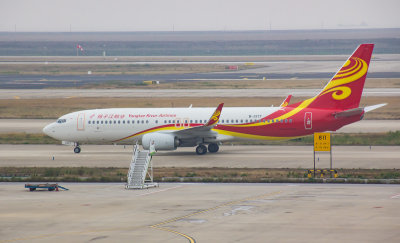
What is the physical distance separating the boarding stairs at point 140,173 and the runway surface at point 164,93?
49848 millimetres

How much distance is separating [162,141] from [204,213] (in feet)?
70.3

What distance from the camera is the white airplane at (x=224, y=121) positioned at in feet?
168

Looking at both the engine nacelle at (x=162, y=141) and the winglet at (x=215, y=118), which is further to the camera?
the engine nacelle at (x=162, y=141)

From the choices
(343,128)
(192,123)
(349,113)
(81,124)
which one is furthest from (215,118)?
(343,128)

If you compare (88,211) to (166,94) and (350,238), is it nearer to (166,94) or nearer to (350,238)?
(350,238)

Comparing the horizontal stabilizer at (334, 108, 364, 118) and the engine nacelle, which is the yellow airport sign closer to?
the horizontal stabilizer at (334, 108, 364, 118)

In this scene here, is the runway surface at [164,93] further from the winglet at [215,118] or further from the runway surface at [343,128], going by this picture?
the winglet at [215,118]

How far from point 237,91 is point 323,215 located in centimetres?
6904

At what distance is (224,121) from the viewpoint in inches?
2085

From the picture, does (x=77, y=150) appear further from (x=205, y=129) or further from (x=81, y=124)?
(x=205, y=129)

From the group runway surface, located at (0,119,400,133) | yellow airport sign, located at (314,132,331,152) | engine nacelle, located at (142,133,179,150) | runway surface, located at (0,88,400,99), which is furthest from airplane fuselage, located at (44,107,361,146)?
runway surface, located at (0,88,400,99)

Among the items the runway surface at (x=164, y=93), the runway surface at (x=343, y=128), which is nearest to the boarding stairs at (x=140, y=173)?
the runway surface at (x=343, y=128)

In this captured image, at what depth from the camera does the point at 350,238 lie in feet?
81.5

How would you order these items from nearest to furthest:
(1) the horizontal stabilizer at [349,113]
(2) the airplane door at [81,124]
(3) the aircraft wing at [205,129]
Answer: (1) the horizontal stabilizer at [349,113]
(3) the aircraft wing at [205,129]
(2) the airplane door at [81,124]
